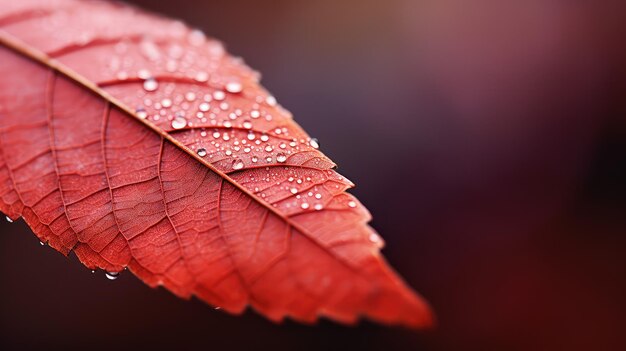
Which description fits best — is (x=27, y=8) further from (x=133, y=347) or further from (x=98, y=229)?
(x=133, y=347)

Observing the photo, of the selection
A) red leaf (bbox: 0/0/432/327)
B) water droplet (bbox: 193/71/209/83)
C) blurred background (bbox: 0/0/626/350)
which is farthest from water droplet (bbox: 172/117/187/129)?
blurred background (bbox: 0/0/626/350)

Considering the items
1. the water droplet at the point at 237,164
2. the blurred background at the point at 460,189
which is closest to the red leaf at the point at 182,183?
the water droplet at the point at 237,164

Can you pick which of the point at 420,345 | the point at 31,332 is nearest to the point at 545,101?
the point at 420,345

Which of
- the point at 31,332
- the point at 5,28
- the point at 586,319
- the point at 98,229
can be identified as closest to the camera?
the point at 98,229

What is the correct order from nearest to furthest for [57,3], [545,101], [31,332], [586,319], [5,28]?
1. [5,28]
2. [57,3]
3. [31,332]
4. [586,319]
5. [545,101]

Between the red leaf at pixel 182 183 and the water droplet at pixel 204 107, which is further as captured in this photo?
the water droplet at pixel 204 107

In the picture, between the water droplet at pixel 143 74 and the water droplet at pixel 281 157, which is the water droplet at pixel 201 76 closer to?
the water droplet at pixel 143 74
